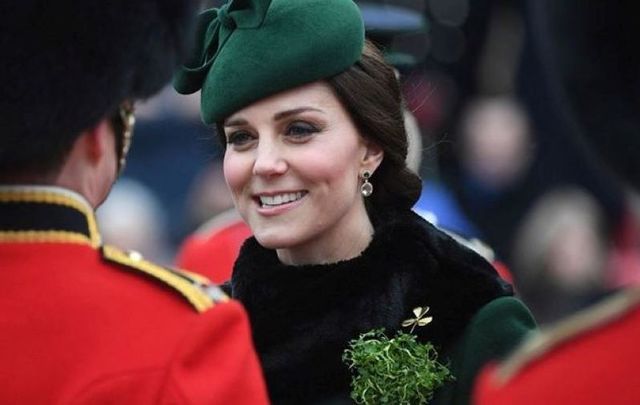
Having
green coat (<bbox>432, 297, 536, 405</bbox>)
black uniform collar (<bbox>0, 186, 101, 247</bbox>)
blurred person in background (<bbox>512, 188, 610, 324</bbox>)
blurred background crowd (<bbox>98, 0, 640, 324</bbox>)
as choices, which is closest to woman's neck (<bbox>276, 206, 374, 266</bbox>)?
green coat (<bbox>432, 297, 536, 405</bbox>)

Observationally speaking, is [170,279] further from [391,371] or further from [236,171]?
[236,171]

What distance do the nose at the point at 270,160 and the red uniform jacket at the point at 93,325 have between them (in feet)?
3.37

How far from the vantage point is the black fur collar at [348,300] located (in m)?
3.77

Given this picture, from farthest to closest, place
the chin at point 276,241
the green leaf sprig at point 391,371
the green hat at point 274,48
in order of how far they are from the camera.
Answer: the chin at point 276,241, the green hat at point 274,48, the green leaf sprig at point 391,371

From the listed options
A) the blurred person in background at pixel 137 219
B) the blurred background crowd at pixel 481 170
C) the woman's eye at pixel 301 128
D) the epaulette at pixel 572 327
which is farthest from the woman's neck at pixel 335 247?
the blurred person in background at pixel 137 219

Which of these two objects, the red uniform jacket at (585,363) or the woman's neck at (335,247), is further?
the woman's neck at (335,247)

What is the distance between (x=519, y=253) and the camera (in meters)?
7.09

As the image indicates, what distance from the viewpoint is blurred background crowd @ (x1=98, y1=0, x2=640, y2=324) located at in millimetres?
6246

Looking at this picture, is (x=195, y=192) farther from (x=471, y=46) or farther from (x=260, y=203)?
(x=260, y=203)

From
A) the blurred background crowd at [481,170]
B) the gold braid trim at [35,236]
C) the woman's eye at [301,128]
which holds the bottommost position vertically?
the blurred background crowd at [481,170]

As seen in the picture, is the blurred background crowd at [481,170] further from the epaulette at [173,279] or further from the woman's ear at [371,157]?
the epaulette at [173,279]

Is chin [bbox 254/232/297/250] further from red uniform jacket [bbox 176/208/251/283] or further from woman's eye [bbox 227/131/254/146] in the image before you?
red uniform jacket [bbox 176/208/251/283]

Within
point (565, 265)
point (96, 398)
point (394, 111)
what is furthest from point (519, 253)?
point (96, 398)

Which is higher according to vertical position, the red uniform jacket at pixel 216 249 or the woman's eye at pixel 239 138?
the woman's eye at pixel 239 138
